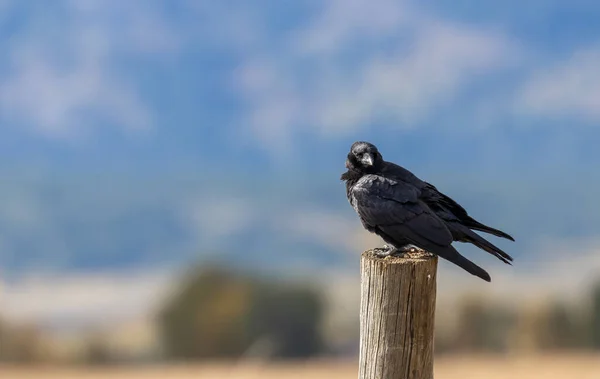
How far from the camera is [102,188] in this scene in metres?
52.1

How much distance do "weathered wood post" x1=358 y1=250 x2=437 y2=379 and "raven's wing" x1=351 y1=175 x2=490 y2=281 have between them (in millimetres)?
410

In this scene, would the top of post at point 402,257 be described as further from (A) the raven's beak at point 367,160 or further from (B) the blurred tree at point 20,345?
(B) the blurred tree at point 20,345

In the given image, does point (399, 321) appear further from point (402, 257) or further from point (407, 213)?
point (407, 213)

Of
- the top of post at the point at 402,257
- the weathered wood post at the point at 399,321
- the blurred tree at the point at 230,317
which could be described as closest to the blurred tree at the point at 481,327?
the blurred tree at the point at 230,317

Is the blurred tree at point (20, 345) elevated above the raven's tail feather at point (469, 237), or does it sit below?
above

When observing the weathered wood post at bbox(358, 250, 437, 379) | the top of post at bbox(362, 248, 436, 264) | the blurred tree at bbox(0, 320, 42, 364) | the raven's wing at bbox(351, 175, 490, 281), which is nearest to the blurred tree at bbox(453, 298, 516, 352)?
the blurred tree at bbox(0, 320, 42, 364)

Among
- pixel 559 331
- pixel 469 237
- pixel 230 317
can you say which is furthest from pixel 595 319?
pixel 469 237

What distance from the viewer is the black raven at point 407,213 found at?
5.61 meters

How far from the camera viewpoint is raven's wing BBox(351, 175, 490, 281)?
5.56 metres

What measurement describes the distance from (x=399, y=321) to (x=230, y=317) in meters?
12.9

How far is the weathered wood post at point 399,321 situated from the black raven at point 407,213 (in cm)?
45

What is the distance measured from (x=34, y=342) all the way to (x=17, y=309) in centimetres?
477

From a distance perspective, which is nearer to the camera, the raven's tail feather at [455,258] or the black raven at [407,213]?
the raven's tail feather at [455,258]

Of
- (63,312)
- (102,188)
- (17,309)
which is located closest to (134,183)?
(102,188)
